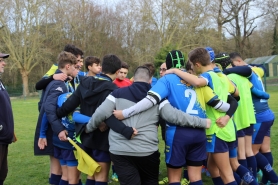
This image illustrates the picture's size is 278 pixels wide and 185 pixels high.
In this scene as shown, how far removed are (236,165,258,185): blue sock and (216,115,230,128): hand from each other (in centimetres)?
85

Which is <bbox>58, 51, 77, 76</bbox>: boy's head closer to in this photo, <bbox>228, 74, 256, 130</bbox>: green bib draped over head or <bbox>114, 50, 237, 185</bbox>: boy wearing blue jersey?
<bbox>114, 50, 237, 185</bbox>: boy wearing blue jersey

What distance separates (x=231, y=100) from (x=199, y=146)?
743mm

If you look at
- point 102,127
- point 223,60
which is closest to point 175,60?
Answer: point 102,127

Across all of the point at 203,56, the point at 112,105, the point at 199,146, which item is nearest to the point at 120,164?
the point at 112,105

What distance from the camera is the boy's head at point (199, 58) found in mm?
3850

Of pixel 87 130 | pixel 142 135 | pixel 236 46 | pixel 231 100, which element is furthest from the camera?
pixel 236 46

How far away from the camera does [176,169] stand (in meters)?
3.68

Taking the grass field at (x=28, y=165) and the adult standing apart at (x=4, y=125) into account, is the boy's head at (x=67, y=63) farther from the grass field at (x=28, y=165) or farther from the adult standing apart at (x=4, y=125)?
the grass field at (x=28, y=165)

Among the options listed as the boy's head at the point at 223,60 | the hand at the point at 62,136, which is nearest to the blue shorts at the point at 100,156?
the hand at the point at 62,136

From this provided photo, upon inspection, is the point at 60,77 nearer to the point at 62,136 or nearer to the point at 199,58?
the point at 62,136

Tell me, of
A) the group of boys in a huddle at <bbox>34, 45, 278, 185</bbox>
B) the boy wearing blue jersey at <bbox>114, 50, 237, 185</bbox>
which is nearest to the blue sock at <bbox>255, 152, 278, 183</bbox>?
the group of boys in a huddle at <bbox>34, 45, 278, 185</bbox>

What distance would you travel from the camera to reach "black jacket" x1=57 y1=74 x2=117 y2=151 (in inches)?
148

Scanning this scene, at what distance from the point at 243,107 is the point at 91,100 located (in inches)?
86.0

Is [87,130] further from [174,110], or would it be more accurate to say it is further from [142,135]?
[174,110]
